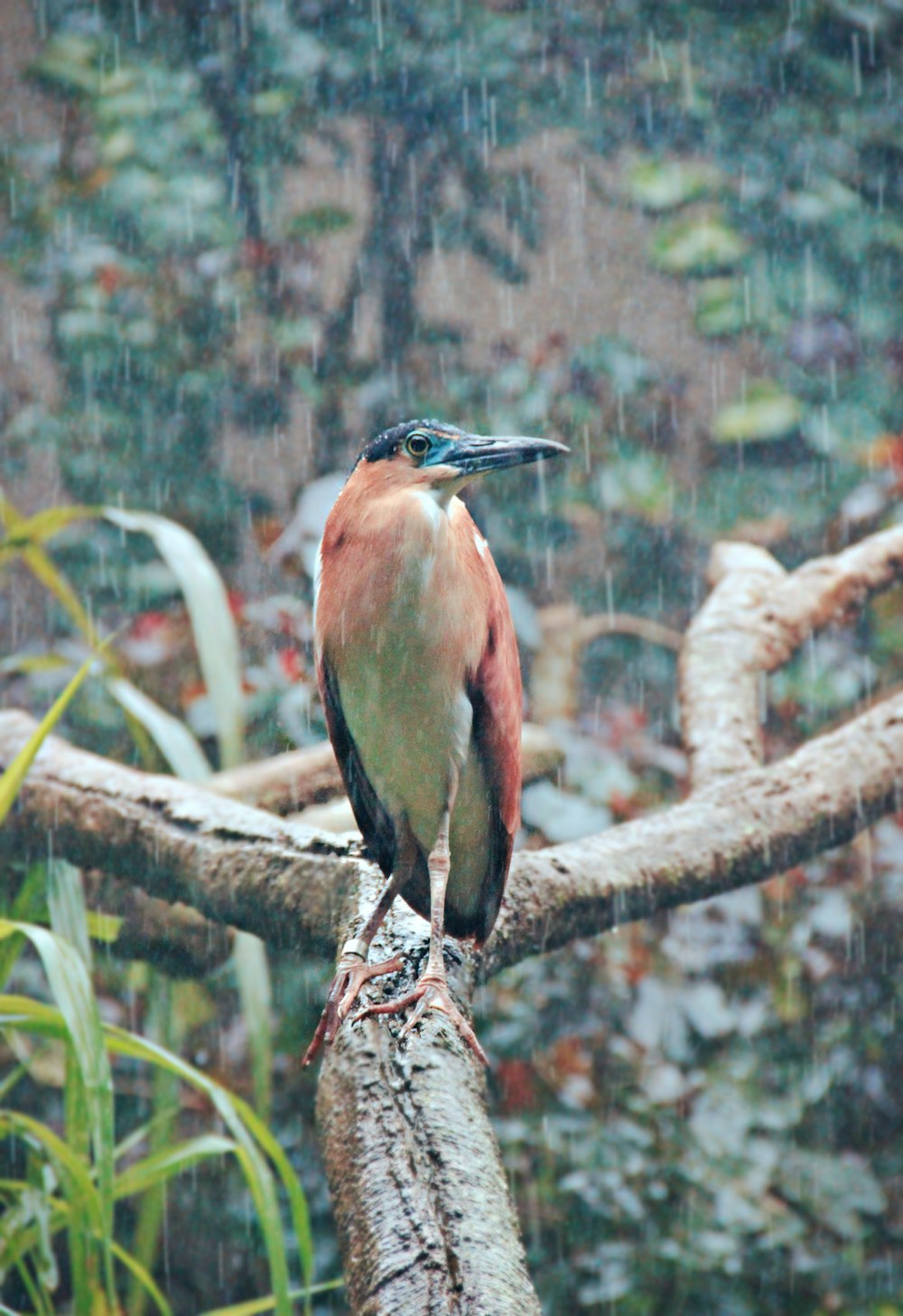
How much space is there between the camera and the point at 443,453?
49.0 inches

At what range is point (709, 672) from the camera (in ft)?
6.46

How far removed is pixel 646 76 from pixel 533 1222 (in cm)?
263

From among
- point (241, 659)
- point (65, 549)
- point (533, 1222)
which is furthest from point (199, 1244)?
point (65, 549)

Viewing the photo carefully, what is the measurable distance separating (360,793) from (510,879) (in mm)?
213

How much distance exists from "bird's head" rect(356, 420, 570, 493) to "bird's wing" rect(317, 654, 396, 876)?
0.81ft

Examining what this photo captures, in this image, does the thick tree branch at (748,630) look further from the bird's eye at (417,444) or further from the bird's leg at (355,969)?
the bird's eye at (417,444)

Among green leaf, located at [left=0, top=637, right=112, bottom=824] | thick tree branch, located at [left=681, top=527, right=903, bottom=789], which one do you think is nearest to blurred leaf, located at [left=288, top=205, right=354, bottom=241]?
thick tree branch, located at [left=681, top=527, right=903, bottom=789]

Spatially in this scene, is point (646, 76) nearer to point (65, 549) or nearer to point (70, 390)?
point (70, 390)

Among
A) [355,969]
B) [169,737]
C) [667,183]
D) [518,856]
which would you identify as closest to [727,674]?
[518,856]

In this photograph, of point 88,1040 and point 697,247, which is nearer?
point 88,1040

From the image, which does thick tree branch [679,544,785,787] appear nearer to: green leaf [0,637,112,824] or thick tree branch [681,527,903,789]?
thick tree branch [681,527,903,789]

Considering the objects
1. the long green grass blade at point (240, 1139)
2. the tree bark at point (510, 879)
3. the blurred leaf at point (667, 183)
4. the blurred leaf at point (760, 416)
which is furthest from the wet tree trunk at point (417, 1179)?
the blurred leaf at point (667, 183)

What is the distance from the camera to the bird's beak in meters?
1.19

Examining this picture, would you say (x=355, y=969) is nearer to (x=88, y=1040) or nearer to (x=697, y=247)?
(x=88, y=1040)
